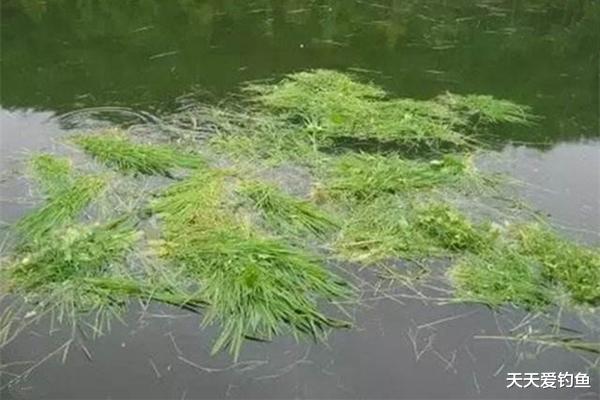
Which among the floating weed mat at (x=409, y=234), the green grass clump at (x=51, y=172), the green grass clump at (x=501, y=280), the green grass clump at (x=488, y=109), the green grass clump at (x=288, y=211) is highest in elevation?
the green grass clump at (x=51, y=172)

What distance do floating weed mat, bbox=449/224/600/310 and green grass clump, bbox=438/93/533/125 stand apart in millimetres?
1380

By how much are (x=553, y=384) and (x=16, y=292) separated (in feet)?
6.78

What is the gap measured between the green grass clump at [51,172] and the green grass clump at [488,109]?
2.36m

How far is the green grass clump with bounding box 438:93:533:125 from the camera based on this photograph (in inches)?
173

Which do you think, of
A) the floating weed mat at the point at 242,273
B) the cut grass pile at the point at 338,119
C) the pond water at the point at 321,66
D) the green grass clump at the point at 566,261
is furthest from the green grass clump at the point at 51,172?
the green grass clump at the point at 566,261

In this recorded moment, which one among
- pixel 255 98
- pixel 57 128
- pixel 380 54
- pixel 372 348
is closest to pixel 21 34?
pixel 57 128

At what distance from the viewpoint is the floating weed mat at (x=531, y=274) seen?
287 centimetres

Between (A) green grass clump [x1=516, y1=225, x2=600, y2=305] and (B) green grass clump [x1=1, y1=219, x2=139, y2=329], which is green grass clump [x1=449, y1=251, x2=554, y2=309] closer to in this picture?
(A) green grass clump [x1=516, y1=225, x2=600, y2=305]

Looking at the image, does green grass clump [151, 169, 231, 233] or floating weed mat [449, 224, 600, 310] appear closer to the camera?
floating weed mat [449, 224, 600, 310]

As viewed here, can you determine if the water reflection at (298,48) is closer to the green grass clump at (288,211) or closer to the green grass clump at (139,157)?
the green grass clump at (139,157)

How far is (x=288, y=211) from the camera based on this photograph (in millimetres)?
3301

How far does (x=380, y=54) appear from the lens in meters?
5.38

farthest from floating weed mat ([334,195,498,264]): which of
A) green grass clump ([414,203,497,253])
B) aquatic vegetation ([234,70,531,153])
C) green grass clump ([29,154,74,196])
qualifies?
green grass clump ([29,154,74,196])

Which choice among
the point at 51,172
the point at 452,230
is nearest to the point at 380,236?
the point at 452,230
